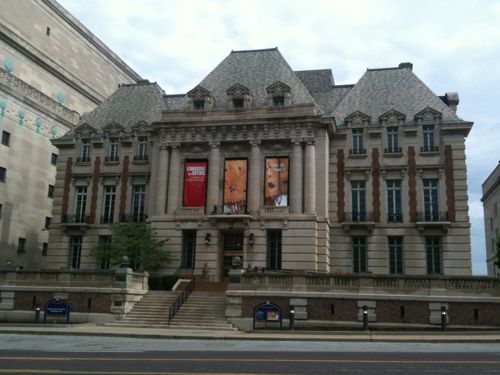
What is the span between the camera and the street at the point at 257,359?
11992 mm

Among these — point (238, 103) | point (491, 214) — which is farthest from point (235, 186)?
point (491, 214)

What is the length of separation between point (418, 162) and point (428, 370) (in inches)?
1187

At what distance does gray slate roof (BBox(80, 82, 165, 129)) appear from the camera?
47.7 m

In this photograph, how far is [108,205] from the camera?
4503 cm

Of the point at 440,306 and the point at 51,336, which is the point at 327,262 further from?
the point at 51,336

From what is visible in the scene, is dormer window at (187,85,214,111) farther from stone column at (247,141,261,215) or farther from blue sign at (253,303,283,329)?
blue sign at (253,303,283,329)

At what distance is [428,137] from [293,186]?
433 inches

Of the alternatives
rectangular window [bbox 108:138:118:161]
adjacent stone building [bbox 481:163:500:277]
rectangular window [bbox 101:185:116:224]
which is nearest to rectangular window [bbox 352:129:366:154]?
rectangular window [bbox 108:138:118:161]

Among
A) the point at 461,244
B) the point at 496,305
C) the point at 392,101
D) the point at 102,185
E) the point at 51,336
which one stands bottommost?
the point at 51,336

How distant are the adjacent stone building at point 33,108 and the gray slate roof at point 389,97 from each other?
27972 millimetres

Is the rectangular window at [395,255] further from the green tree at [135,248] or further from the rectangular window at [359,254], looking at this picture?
the green tree at [135,248]

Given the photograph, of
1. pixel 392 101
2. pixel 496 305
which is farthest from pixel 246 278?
pixel 392 101

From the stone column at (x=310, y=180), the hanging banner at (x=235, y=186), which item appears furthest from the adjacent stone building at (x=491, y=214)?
the hanging banner at (x=235, y=186)

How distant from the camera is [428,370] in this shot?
12.2m
